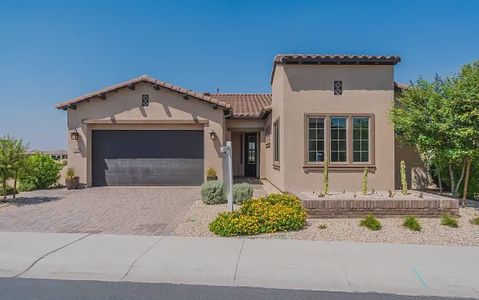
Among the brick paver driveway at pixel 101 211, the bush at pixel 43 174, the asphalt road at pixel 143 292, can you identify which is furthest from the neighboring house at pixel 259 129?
the asphalt road at pixel 143 292

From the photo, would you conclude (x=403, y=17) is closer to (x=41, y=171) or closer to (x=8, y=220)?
(x=8, y=220)

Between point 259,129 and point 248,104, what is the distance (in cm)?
314

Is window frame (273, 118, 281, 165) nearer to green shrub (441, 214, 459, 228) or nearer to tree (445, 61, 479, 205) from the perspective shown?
A: tree (445, 61, 479, 205)

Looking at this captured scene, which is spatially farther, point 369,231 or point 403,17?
point 403,17

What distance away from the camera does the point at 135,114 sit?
16.2 metres

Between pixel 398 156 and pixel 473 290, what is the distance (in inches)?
382

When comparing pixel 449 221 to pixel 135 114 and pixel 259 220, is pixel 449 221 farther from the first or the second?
pixel 135 114

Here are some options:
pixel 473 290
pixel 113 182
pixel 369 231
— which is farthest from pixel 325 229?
pixel 113 182

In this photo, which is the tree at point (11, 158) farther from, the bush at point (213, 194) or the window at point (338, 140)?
the window at point (338, 140)

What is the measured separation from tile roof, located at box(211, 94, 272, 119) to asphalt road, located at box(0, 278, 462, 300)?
11803mm

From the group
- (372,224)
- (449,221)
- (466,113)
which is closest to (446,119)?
(466,113)

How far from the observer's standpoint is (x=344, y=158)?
12.9 metres

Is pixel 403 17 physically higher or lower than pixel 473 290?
higher

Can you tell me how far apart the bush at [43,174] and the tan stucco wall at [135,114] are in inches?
33.1
